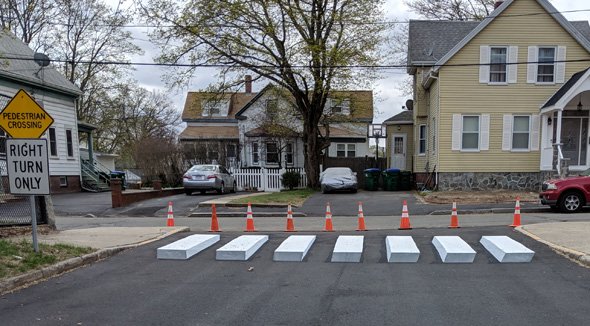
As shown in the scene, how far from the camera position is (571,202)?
1391 centimetres

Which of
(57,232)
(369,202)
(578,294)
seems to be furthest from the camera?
(369,202)

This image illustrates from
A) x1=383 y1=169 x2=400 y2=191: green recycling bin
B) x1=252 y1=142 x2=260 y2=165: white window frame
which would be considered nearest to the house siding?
x1=383 y1=169 x2=400 y2=191: green recycling bin

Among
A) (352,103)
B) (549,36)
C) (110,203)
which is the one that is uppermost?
(549,36)

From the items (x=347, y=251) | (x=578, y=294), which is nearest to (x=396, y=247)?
(x=347, y=251)

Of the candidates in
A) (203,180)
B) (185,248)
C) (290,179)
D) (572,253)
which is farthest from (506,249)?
(290,179)

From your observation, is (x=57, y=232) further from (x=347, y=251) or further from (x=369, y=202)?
(x=369, y=202)

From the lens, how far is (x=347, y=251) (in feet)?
24.9

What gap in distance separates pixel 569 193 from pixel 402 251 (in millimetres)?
9521

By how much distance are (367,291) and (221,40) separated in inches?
717

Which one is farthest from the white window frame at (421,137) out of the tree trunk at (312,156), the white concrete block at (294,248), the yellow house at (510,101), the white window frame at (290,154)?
the white concrete block at (294,248)

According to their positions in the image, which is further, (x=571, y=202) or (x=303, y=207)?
(x=303, y=207)

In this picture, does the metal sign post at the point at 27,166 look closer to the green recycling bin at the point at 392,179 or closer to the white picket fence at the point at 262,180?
the white picket fence at the point at 262,180

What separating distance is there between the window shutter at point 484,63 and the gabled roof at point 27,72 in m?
20.6

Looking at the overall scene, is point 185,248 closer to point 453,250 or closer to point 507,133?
point 453,250
